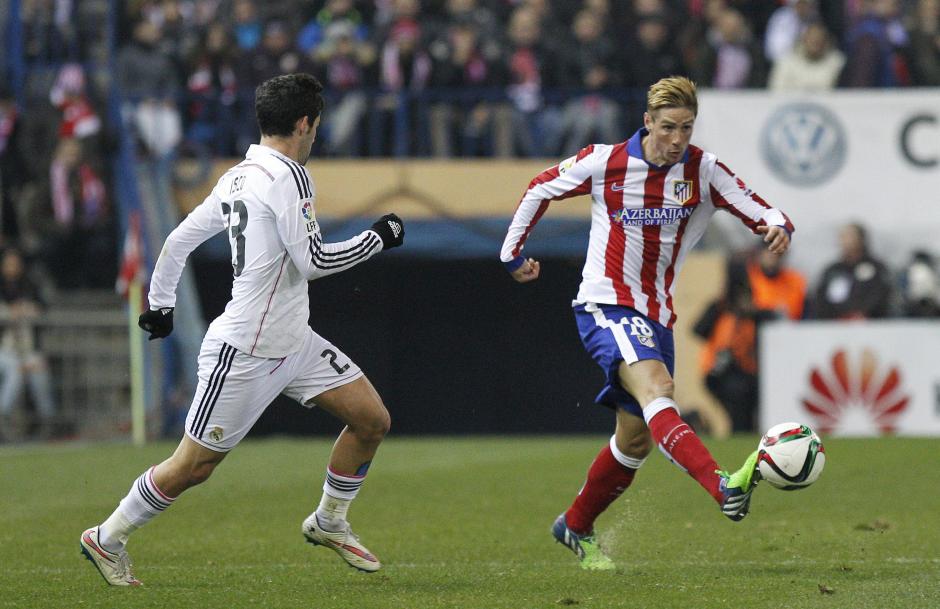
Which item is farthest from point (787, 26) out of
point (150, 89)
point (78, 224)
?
point (78, 224)

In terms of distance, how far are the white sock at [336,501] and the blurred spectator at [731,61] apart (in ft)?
39.3

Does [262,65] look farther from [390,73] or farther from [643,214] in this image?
[643,214]

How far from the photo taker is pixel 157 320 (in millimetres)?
7453

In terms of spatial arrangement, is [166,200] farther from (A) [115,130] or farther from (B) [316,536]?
(B) [316,536]

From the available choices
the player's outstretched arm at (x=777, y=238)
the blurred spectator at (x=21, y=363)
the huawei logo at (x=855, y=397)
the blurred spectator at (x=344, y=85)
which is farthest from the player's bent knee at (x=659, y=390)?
the blurred spectator at (x=344, y=85)

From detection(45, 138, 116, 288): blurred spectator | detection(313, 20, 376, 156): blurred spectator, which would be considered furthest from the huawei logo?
detection(45, 138, 116, 288): blurred spectator

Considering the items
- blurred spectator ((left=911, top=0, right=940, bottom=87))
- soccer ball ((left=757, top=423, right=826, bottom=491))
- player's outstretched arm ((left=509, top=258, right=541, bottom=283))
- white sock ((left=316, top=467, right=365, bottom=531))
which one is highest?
blurred spectator ((left=911, top=0, right=940, bottom=87))

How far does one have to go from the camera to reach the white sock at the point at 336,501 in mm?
7723

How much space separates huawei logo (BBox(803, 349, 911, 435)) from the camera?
1600cm

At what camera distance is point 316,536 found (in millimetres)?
7766

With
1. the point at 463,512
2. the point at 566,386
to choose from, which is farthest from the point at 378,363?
the point at 463,512

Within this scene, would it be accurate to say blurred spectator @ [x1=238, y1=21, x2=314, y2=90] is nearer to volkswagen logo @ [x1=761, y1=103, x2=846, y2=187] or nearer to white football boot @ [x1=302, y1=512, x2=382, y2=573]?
volkswagen logo @ [x1=761, y1=103, x2=846, y2=187]

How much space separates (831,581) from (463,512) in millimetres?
3931

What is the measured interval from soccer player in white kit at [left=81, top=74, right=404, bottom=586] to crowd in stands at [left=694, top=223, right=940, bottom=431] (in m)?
9.98
